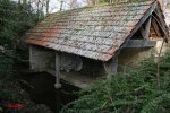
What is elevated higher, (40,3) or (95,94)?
(40,3)

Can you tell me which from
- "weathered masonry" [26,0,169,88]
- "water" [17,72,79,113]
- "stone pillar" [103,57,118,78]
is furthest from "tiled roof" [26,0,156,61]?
"water" [17,72,79,113]

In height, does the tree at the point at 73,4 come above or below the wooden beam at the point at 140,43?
above

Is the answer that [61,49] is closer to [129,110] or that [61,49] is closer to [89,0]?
[129,110]

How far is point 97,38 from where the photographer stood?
10.4 meters

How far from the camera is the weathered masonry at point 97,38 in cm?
965

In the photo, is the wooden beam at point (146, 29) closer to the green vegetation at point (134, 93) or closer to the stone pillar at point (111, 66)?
the stone pillar at point (111, 66)

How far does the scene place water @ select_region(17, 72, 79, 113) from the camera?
11.5 m


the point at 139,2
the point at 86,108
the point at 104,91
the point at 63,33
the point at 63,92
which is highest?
the point at 139,2

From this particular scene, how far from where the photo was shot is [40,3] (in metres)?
27.4

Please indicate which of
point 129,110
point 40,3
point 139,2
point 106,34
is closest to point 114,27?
point 106,34

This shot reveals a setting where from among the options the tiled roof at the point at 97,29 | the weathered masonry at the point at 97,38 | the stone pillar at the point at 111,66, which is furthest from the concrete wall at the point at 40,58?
the stone pillar at the point at 111,66

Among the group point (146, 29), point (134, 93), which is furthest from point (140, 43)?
point (134, 93)

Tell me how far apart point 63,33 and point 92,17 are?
152 centimetres

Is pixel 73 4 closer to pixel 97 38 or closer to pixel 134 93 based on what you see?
pixel 97 38
